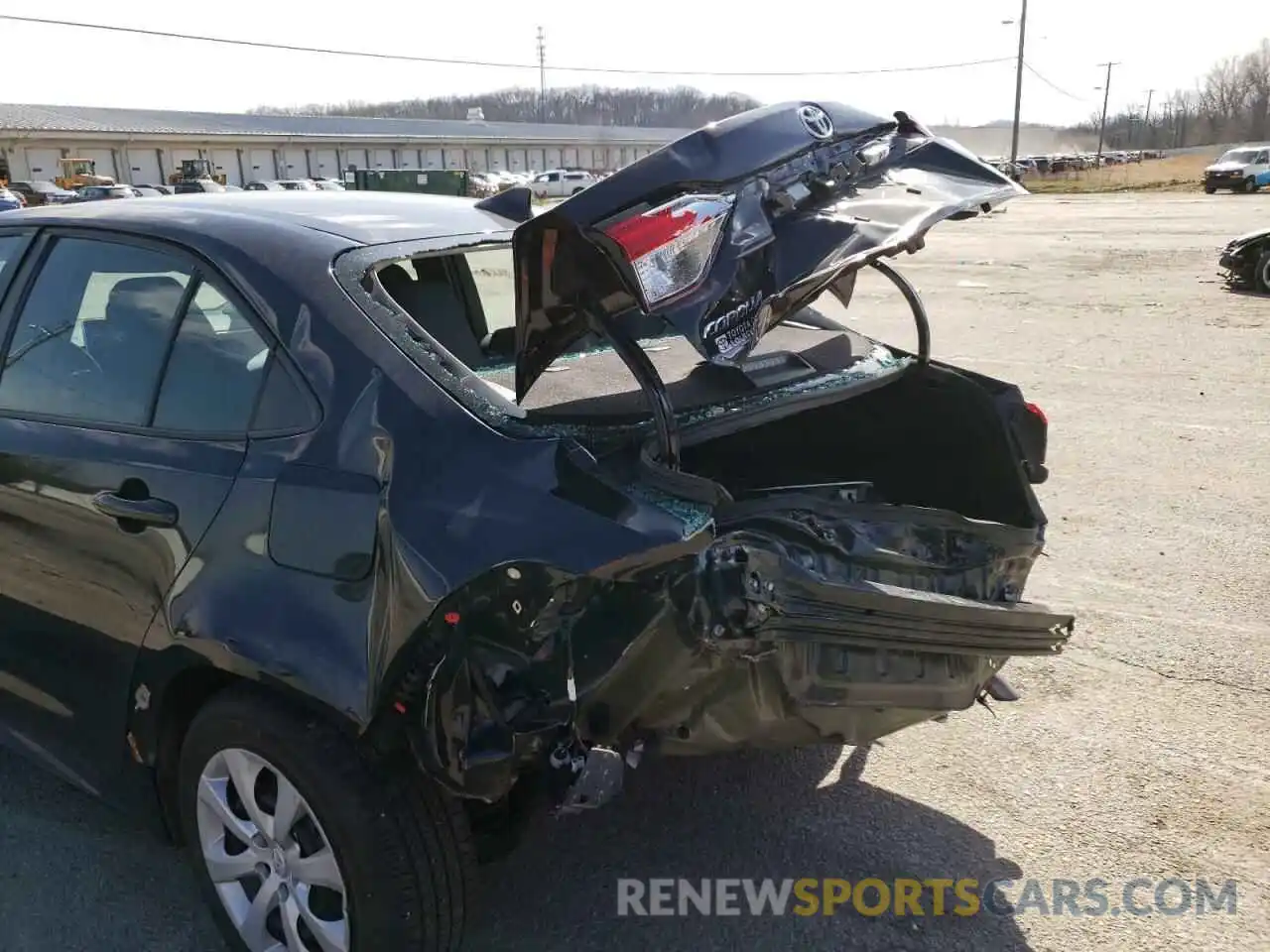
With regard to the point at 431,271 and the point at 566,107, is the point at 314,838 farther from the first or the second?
the point at 566,107

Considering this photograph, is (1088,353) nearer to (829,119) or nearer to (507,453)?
(829,119)

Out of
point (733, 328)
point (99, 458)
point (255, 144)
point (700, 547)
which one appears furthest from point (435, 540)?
point (255, 144)

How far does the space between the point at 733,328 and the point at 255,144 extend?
254ft

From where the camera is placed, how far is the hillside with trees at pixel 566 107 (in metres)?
111

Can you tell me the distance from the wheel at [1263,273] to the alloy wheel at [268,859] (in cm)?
1464

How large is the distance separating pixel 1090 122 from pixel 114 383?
444ft

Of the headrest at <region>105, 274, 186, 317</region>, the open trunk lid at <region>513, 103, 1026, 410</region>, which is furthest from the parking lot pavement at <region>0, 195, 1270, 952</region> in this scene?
the headrest at <region>105, 274, 186, 317</region>

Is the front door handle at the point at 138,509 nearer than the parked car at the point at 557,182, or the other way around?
the front door handle at the point at 138,509

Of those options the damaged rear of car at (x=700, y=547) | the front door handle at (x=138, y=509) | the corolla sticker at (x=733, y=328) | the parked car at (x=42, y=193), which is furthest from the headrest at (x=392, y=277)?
the parked car at (x=42, y=193)

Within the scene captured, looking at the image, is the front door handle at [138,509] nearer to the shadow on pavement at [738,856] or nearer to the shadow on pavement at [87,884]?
the shadow on pavement at [87,884]

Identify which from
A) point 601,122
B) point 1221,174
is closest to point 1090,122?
point 601,122

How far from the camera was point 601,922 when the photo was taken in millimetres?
2727

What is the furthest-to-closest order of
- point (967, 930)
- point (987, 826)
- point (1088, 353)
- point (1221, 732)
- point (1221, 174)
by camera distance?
point (1221, 174) → point (1088, 353) → point (1221, 732) → point (987, 826) → point (967, 930)

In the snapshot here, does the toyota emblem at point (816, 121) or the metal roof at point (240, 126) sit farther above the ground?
the metal roof at point (240, 126)
